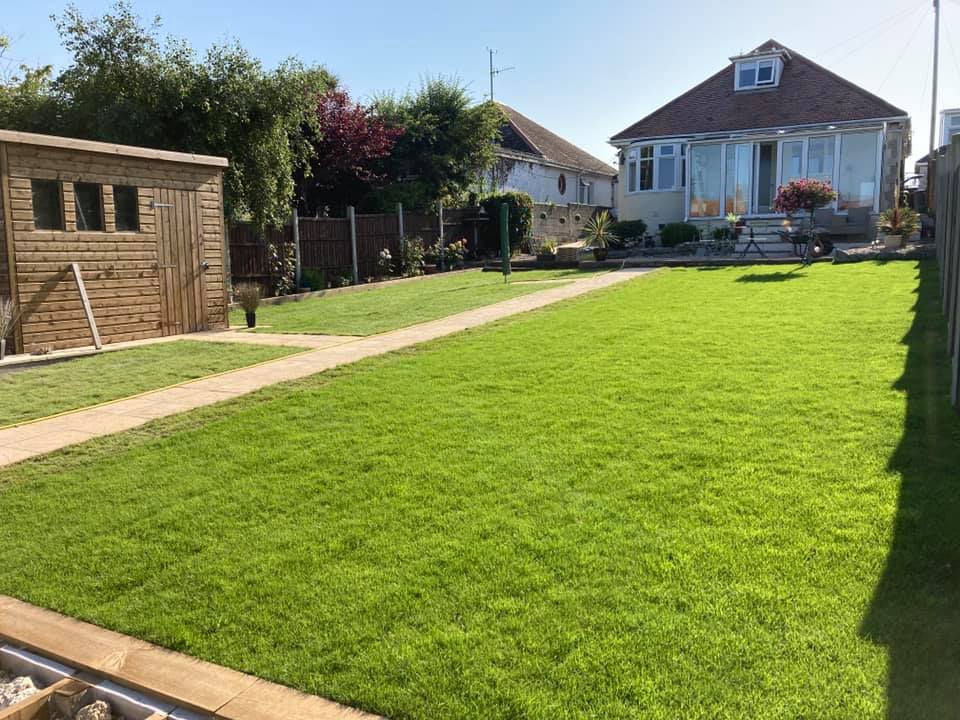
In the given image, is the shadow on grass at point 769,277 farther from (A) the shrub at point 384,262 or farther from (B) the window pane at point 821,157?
(B) the window pane at point 821,157

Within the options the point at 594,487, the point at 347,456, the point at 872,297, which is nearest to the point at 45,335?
the point at 347,456

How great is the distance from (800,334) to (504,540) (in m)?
6.11

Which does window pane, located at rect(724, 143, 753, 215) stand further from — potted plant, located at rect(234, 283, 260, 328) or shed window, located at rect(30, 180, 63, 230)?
shed window, located at rect(30, 180, 63, 230)

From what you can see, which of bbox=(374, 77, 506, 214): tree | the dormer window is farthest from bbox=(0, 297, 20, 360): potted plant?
the dormer window

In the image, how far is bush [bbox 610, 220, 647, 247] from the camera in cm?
2648

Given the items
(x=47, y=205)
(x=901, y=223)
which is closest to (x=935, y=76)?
(x=901, y=223)

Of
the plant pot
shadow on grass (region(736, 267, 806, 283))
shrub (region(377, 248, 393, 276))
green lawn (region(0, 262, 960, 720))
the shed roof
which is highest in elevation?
the shed roof

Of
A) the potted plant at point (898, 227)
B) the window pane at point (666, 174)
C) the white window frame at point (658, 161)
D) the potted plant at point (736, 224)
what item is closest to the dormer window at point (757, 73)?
the white window frame at point (658, 161)

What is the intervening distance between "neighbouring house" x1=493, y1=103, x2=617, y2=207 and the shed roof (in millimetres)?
19141

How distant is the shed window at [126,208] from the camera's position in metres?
11.8

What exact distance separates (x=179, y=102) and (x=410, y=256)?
25.6 ft

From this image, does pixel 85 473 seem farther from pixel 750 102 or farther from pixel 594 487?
pixel 750 102

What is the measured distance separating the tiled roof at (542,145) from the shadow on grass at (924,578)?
27.1 metres

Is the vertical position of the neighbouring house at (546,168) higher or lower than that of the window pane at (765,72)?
lower
